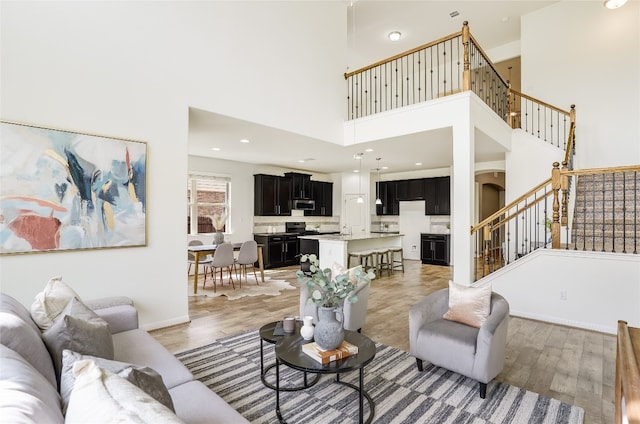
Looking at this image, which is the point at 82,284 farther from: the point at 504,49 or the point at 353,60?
the point at 504,49

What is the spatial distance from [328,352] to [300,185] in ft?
23.9

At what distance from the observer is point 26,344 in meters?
1.41

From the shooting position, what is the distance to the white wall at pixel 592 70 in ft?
19.2

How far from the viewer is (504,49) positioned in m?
8.00

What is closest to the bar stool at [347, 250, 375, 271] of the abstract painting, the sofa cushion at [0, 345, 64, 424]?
the abstract painting

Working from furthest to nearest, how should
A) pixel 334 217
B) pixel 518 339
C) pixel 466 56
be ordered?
pixel 334 217
pixel 466 56
pixel 518 339

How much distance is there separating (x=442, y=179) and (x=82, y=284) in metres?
8.34

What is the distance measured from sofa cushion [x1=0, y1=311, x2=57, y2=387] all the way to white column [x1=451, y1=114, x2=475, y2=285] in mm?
4332

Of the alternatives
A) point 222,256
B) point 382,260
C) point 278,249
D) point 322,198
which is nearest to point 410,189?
point 322,198

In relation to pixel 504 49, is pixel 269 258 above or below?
below

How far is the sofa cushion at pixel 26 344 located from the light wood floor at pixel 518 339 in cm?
190

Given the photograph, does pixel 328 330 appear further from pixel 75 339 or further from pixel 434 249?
pixel 434 249

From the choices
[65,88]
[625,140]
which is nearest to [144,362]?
[65,88]

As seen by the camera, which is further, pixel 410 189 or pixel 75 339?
pixel 410 189
